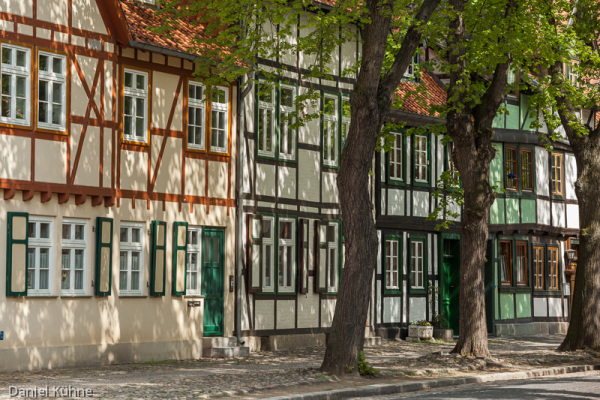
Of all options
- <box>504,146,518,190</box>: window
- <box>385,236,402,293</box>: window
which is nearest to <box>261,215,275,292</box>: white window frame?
<box>385,236,402,293</box>: window

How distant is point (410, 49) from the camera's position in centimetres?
1847

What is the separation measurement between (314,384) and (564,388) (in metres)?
3.97

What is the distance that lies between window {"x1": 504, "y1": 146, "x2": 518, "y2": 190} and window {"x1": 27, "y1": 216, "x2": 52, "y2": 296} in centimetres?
1840

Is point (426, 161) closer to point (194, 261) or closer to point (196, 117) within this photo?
point (196, 117)

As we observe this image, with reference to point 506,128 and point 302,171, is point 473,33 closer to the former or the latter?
point 302,171

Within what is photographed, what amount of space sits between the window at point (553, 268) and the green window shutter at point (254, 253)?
588 inches

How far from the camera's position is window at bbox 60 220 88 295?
20516mm

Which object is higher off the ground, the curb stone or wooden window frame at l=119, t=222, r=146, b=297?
wooden window frame at l=119, t=222, r=146, b=297

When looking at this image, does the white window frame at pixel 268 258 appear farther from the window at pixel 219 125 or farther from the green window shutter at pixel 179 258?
the green window shutter at pixel 179 258

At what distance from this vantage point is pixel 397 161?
30.3 meters

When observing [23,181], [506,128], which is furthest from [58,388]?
[506,128]

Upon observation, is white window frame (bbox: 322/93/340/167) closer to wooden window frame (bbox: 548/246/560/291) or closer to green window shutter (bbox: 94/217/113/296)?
green window shutter (bbox: 94/217/113/296)

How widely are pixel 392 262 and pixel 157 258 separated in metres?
9.58

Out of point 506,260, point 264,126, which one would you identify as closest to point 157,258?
point 264,126
